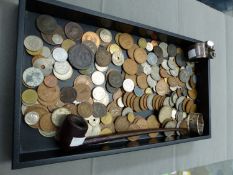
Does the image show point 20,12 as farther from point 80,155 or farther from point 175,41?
point 175,41

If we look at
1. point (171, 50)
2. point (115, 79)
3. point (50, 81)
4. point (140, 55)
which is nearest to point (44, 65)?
point (50, 81)

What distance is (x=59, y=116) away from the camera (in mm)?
814

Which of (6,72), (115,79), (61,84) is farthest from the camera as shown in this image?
(115,79)

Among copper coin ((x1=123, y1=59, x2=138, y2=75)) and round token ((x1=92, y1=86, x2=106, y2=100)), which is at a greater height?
copper coin ((x1=123, y1=59, x2=138, y2=75))

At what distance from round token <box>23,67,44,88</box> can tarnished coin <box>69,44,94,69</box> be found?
0.41ft

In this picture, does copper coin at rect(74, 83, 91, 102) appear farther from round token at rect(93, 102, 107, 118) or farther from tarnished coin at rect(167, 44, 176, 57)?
tarnished coin at rect(167, 44, 176, 57)

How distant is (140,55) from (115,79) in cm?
17

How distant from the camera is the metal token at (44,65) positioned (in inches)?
31.3

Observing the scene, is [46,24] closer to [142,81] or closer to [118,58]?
[118,58]

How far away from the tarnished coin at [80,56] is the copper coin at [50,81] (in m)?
0.09

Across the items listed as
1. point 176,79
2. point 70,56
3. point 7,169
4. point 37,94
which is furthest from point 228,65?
point 7,169

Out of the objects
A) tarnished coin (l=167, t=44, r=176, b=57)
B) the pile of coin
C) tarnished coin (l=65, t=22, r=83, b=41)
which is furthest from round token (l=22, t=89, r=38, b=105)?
tarnished coin (l=167, t=44, r=176, b=57)

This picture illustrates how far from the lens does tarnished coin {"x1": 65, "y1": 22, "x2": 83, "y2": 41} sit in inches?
33.9

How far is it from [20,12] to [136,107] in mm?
572
